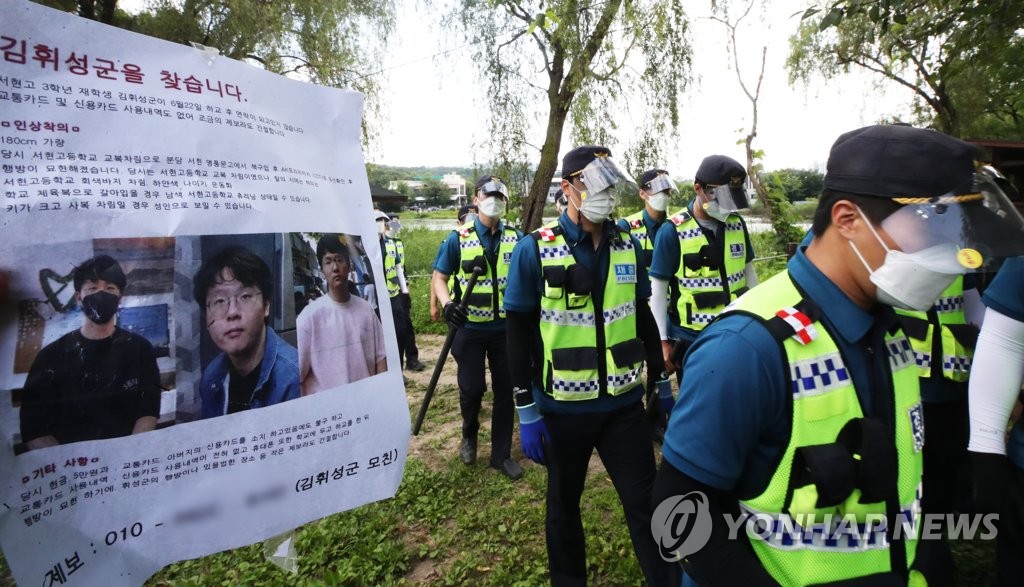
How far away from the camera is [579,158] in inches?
107

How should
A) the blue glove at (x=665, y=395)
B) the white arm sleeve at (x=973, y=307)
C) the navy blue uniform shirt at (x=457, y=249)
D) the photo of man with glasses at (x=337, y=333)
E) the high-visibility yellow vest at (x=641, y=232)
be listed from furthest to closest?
the high-visibility yellow vest at (x=641, y=232) → the navy blue uniform shirt at (x=457, y=249) → the blue glove at (x=665, y=395) → the white arm sleeve at (x=973, y=307) → the photo of man with glasses at (x=337, y=333)

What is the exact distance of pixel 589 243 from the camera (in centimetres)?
260

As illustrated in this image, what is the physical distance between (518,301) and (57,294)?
1.78 metres

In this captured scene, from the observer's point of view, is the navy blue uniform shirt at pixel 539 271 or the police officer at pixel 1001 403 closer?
the police officer at pixel 1001 403

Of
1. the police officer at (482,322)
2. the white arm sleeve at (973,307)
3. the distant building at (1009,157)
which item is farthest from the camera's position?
the police officer at (482,322)

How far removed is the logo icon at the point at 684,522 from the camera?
4.06 feet

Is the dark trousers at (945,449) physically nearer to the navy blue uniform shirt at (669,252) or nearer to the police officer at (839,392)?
the navy blue uniform shirt at (669,252)

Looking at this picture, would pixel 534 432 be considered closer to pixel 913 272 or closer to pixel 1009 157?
pixel 913 272

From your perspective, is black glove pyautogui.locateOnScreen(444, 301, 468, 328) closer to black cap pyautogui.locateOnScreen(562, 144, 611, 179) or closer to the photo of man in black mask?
black cap pyautogui.locateOnScreen(562, 144, 611, 179)

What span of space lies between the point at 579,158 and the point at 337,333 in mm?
1749

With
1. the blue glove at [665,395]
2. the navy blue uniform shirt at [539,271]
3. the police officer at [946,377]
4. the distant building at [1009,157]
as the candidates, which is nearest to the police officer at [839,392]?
the navy blue uniform shirt at [539,271]

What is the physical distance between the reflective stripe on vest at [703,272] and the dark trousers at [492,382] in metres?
1.37

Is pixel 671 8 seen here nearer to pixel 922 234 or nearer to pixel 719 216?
pixel 719 216

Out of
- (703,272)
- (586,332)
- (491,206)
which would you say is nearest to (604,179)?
(586,332)
